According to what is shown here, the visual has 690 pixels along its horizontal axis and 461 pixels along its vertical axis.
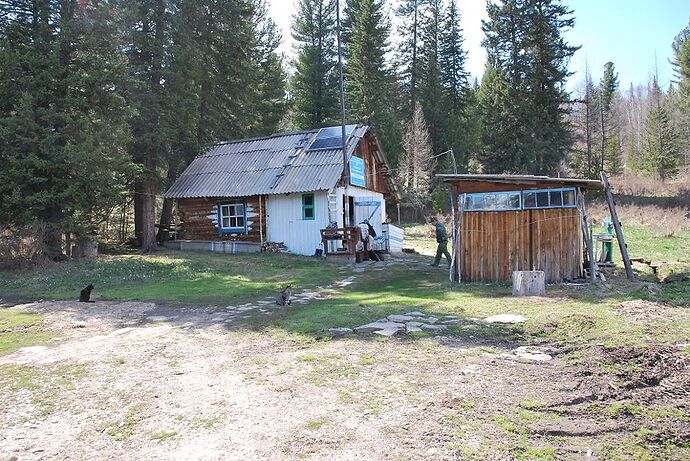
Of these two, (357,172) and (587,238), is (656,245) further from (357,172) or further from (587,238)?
(357,172)

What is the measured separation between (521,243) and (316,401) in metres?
9.79

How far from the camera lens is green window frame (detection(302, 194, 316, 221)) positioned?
68.1ft

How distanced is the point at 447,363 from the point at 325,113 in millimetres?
36151

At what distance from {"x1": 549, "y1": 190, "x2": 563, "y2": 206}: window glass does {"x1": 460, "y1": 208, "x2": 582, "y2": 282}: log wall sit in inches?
7.0

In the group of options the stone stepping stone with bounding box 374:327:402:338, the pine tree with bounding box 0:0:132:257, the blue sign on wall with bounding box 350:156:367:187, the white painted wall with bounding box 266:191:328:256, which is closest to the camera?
the stone stepping stone with bounding box 374:327:402:338

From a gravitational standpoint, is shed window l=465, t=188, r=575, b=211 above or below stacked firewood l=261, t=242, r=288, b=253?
above

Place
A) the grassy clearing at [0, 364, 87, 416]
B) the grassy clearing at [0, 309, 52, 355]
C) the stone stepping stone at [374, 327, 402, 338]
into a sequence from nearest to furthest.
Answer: the grassy clearing at [0, 364, 87, 416]
the stone stepping stone at [374, 327, 402, 338]
the grassy clearing at [0, 309, 52, 355]

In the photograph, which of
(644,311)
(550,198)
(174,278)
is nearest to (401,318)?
(644,311)

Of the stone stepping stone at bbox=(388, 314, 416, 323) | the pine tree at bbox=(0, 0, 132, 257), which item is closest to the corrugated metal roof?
the pine tree at bbox=(0, 0, 132, 257)

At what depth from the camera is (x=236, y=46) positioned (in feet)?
94.3

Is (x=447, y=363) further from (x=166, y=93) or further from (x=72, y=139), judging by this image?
(x=166, y=93)

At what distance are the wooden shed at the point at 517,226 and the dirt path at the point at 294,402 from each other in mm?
7045

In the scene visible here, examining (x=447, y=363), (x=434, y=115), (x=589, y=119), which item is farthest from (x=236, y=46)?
(x=589, y=119)

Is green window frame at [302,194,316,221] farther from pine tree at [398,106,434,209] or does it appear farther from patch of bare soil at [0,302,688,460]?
pine tree at [398,106,434,209]
